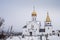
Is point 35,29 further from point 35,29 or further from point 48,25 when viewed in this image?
point 48,25

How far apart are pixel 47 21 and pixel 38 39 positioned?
0.47 metres

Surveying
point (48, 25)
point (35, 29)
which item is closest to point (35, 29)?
point (35, 29)

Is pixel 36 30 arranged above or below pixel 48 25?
below

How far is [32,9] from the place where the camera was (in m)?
3.48

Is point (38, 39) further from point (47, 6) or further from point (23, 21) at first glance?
point (47, 6)

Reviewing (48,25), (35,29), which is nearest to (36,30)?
(35,29)

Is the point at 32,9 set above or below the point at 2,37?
above

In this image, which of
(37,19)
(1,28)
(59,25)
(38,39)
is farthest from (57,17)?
(1,28)

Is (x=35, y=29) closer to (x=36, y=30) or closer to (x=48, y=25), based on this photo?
(x=36, y=30)

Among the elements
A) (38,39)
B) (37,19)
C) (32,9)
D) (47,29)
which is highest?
(32,9)

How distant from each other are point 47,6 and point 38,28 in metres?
0.57

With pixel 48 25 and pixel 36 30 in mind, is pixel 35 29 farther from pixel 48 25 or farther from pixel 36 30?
pixel 48 25

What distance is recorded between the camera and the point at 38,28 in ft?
11.3

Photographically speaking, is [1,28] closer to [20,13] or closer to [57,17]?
[20,13]
